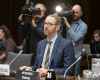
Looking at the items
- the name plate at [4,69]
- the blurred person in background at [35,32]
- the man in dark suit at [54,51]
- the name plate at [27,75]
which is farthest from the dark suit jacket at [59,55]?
the blurred person in background at [35,32]

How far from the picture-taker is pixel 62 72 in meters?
4.25

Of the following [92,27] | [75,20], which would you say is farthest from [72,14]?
[92,27]

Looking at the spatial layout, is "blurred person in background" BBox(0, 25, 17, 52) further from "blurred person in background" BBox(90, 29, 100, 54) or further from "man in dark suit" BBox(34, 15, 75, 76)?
"man in dark suit" BBox(34, 15, 75, 76)

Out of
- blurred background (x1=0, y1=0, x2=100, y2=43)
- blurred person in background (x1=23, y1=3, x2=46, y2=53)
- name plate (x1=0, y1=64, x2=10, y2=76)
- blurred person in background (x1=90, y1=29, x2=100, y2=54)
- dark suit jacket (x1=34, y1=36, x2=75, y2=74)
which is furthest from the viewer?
blurred background (x1=0, y1=0, x2=100, y2=43)

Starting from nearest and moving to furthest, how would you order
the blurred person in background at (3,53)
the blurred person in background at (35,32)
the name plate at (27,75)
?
1. the name plate at (27,75)
2. the blurred person in background at (3,53)
3. the blurred person in background at (35,32)

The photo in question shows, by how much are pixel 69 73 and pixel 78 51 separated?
4.32 ft

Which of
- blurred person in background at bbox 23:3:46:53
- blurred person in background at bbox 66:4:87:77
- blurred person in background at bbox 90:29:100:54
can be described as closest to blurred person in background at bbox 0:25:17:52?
blurred person in background at bbox 23:3:46:53

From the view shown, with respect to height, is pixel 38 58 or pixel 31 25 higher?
pixel 31 25

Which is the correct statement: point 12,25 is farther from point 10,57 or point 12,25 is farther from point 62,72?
point 62,72

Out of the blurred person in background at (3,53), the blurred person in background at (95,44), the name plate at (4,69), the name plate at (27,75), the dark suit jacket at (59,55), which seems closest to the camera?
the name plate at (27,75)

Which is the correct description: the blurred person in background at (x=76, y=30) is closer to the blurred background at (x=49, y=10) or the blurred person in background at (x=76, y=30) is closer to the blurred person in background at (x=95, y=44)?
the blurred person in background at (x=95, y=44)

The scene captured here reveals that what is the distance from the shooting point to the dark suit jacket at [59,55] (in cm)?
457

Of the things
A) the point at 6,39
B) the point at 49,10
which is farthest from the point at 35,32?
the point at 49,10

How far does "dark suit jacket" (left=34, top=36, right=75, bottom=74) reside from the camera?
457cm
